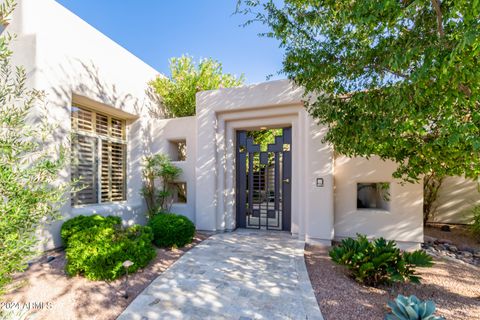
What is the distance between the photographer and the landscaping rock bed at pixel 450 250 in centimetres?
581

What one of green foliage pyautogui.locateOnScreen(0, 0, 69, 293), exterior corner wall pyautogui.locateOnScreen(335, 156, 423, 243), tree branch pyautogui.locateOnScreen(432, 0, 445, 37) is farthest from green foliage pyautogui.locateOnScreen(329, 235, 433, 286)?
green foliage pyautogui.locateOnScreen(0, 0, 69, 293)

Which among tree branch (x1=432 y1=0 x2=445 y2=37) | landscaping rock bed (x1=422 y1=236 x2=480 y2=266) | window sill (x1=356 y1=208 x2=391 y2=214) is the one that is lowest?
landscaping rock bed (x1=422 y1=236 x2=480 y2=266)

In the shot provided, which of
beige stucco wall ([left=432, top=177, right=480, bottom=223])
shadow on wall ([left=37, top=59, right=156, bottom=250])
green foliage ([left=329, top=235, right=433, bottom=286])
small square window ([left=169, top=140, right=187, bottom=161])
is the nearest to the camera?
green foliage ([left=329, top=235, right=433, bottom=286])

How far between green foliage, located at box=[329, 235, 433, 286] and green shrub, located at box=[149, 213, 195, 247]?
12.0ft

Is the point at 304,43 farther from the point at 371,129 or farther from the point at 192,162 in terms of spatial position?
the point at 192,162

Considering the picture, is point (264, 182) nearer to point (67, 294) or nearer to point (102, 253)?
point (102, 253)

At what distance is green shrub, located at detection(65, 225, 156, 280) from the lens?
4180 mm

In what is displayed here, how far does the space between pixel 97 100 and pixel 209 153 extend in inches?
138

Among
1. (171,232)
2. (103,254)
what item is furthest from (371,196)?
(103,254)

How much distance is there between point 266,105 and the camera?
276 inches

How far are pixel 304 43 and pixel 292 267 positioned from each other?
4.60 m

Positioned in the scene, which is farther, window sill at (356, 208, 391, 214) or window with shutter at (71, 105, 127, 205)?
window with shutter at (71, 105, 127, 205)

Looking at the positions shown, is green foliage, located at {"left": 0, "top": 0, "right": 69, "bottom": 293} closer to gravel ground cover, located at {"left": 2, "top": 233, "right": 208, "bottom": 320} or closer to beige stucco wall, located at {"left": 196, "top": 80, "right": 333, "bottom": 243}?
gravel ground cover, located at {"left": 2, "top": 233, "right": 208, "bottom": 320}

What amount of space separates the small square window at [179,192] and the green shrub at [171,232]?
2.40 metres
